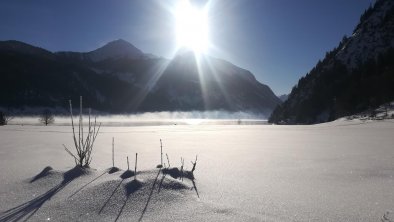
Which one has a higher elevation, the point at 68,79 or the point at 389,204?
the point at 68,79

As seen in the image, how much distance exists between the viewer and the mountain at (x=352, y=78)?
2287 inches

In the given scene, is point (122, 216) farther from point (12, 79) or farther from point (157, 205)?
point (12, 79)

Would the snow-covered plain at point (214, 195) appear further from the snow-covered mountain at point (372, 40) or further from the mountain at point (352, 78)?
the snow-covered mountain at point (372, 40)

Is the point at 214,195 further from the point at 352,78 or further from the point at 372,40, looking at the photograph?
the point at 372,40

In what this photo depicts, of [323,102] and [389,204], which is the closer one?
[389,204]

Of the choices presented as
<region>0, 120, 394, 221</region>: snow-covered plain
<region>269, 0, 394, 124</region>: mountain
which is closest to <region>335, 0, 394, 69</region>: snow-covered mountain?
<region>269, 0, 394, 124</region>: mountain

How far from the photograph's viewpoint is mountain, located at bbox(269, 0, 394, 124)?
191 ft

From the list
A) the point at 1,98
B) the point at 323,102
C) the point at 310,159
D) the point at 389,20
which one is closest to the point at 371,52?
the point at 389,20

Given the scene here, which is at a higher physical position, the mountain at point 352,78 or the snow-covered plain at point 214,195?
the mountain at point 352,78

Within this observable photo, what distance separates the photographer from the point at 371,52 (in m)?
76.5

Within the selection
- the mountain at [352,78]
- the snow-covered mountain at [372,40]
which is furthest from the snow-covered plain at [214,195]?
the snow-covered mountain at [372,40]

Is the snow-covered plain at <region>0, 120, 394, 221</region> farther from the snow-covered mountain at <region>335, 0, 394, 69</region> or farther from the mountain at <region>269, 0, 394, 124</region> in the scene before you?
the snow-covered mountain at <region>335, 0, 394, 69</region>

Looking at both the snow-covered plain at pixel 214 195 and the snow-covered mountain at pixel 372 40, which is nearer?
the snow-covered plain at pixel 214 195

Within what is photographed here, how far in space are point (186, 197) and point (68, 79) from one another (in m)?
188
